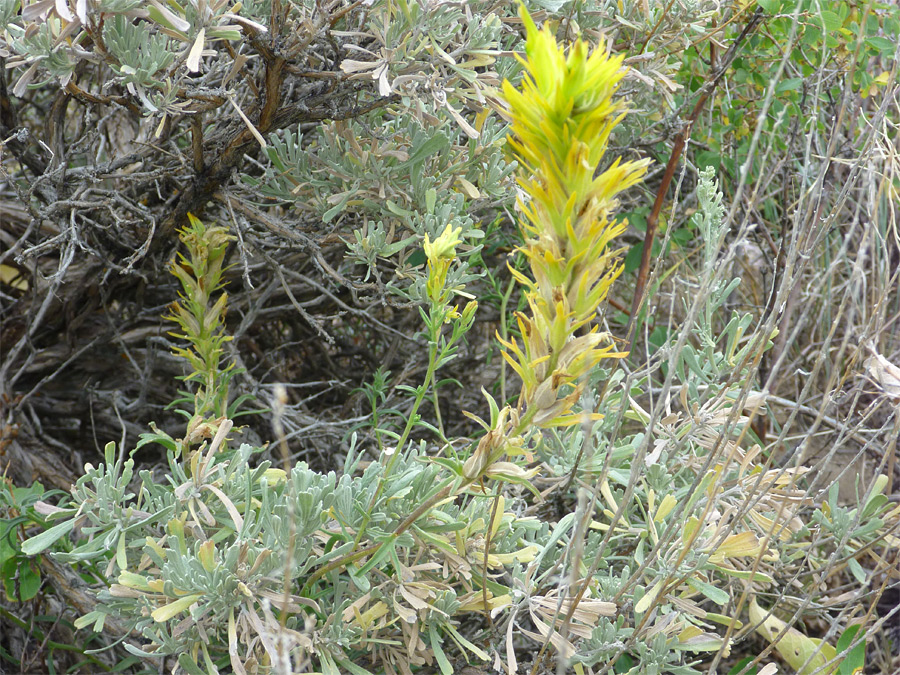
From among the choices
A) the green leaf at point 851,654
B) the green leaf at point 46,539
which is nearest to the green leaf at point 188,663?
the green leaf at point 46,539

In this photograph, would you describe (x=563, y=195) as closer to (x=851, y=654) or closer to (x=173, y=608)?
(x=173, y=608)

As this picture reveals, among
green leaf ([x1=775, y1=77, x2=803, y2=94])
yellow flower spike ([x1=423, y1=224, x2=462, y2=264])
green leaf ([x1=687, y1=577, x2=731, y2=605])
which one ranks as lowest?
green leaf ([x1=687, y1=577, x2=731, y2=605])

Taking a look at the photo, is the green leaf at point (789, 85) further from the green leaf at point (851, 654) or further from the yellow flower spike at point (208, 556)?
the yellow flower spike at point (208, 556)

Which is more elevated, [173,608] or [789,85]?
[789,85]

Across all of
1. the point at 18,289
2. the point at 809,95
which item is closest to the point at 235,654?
the point at 18,289

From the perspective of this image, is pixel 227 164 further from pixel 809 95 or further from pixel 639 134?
pixel 809 95

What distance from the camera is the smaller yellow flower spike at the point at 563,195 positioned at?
2.05ft

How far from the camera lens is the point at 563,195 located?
675mm

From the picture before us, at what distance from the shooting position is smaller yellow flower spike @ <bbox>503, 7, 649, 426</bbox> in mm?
624

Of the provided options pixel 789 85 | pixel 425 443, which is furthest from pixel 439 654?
pixel 789 85

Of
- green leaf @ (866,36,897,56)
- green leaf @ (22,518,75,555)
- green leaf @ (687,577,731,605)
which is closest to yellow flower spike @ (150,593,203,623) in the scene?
green leaf @ (22,518,75,555)

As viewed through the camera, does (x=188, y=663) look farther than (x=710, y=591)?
No

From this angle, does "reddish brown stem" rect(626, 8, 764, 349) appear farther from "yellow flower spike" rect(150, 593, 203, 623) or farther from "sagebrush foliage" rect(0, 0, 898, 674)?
"yellow flower spike" rect(150, 593, 203, 623)

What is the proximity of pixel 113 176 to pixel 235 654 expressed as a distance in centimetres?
78
